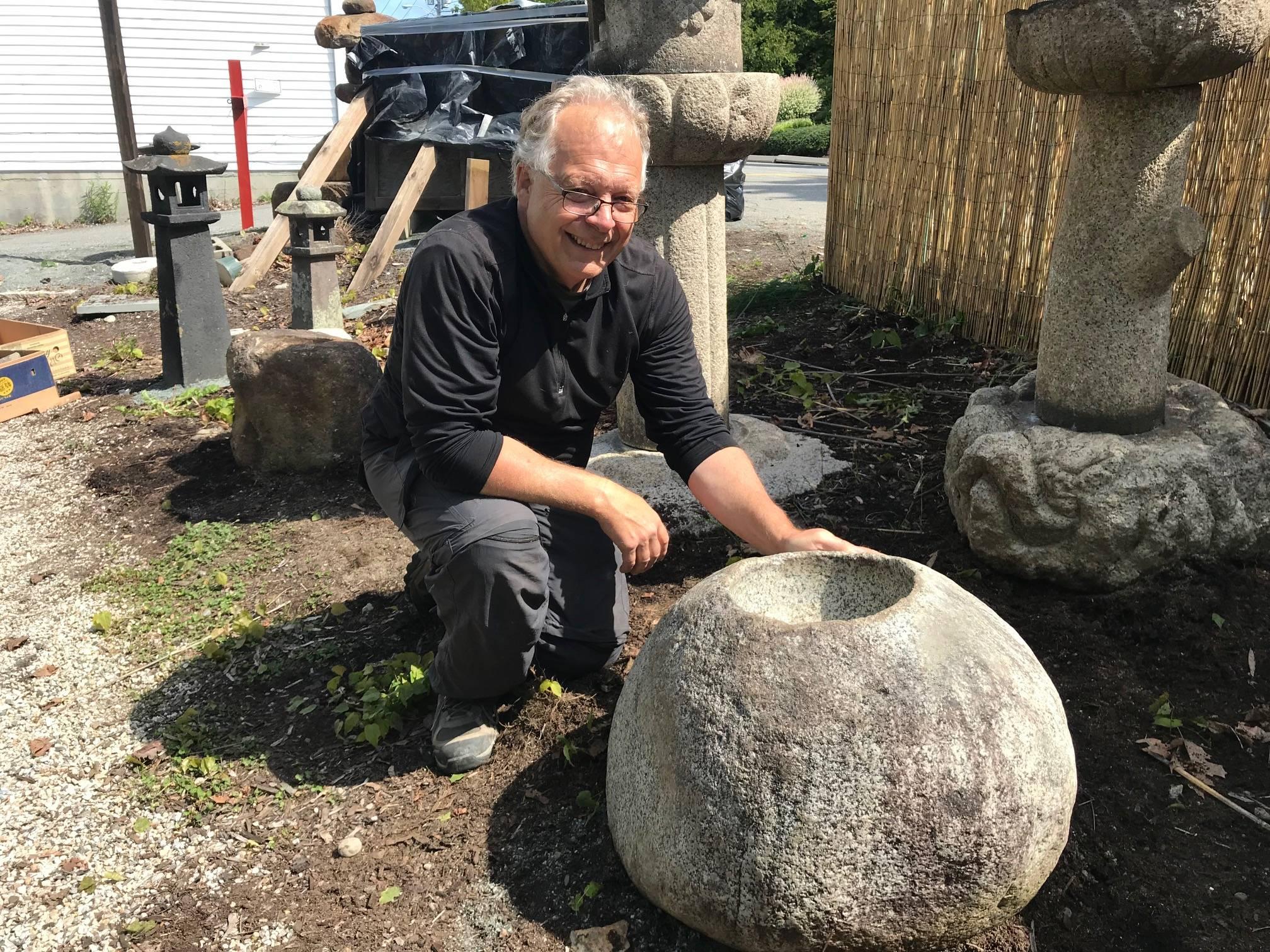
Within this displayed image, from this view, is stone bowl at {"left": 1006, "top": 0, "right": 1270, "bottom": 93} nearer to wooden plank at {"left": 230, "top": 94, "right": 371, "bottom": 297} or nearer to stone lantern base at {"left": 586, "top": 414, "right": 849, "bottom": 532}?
stone lantern base at {"left": 586, "top": 414, "right": 849, "bottom": 532}

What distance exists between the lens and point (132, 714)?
3.10 metres

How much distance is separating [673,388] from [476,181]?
5.87 meters

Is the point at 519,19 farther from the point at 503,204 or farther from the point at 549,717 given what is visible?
the point at 549,717

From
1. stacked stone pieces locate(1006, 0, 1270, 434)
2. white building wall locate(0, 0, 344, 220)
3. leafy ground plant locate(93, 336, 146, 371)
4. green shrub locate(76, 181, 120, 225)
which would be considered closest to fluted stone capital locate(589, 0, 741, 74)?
stacked stone pieces locate(1006, 0, 1270, 434)

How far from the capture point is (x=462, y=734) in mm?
2666

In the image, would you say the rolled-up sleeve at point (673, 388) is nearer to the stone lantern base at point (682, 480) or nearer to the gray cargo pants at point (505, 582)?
the gray cargo pants at point (505, 582)

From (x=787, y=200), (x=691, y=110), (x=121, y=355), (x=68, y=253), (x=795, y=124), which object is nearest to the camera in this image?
(x=691, y=110)

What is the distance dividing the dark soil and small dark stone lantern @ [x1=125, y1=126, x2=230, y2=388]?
191 centimetres

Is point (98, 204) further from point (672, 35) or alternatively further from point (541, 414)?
point (541, 414)

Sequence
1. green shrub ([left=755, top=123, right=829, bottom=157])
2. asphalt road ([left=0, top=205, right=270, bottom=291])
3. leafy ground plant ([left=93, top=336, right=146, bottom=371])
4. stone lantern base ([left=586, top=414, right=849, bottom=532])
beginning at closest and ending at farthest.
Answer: stone lantern base ([left=586, top=414, right=849, bottom=532]) → leafy ground plant ([left=93, top=336, right=146, bottom=371]) → asphalt road ([left=0, top=205, right=270, bottom=291]) → green shrub ([left=755, top=123, right=829, bottom=157])

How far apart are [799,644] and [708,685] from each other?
19 cm

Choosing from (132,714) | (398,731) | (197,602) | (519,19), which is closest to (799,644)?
(398,731)

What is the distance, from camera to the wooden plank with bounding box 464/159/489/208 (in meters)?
8.03

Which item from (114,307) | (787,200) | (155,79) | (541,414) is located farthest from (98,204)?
(541,414)
